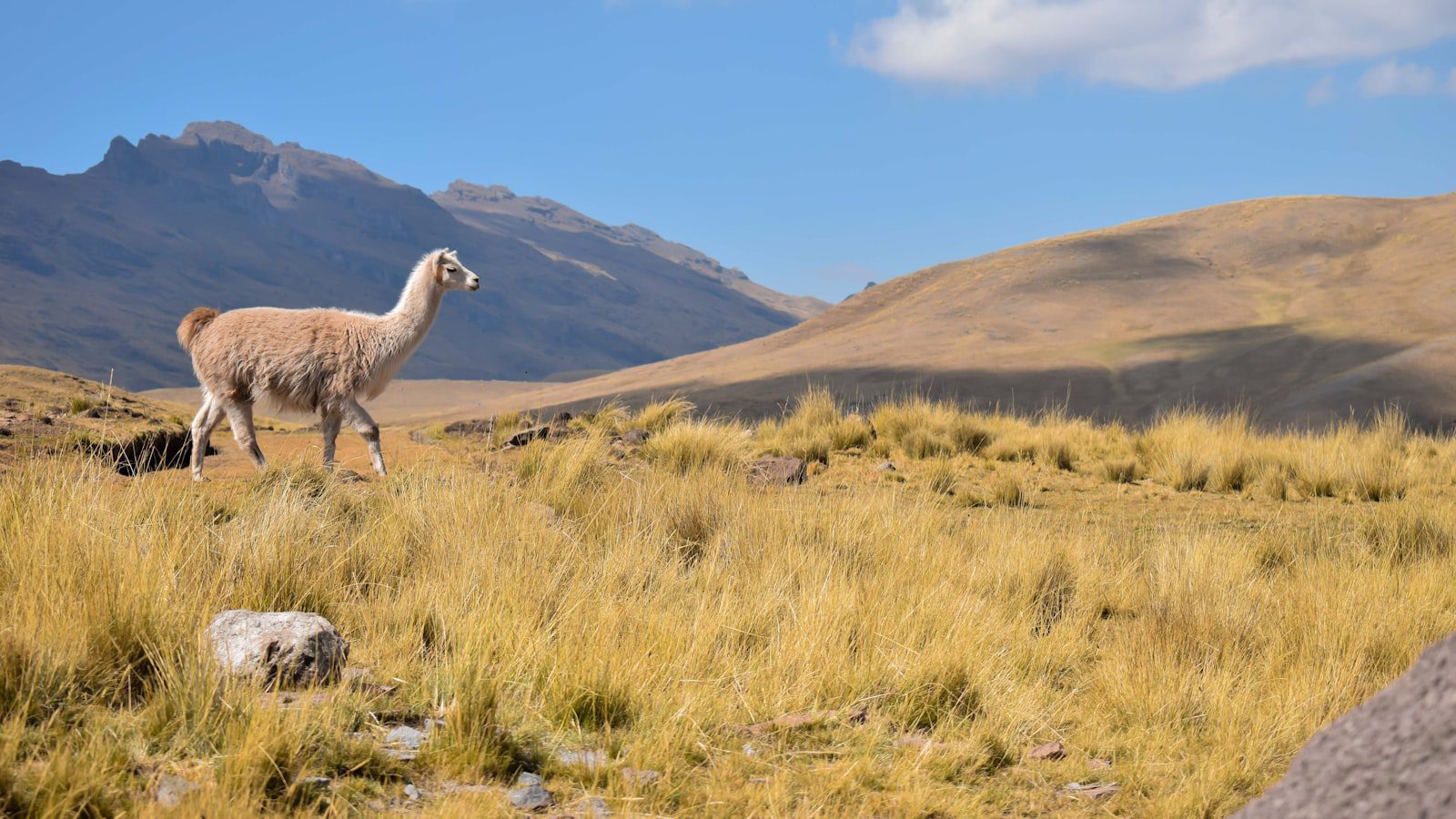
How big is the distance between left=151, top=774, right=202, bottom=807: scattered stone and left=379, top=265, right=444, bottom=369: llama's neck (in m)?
6.88

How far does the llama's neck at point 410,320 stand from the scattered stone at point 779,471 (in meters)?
3.46

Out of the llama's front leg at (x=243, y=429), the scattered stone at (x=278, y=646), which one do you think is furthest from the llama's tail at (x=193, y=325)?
the scattered stone at (x=278, y=646)

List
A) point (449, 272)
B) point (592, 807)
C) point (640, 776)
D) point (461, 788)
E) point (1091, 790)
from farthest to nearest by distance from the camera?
1. point (449, 272)
2. point (1091, 790)
3. point (640, 776)
4. point (461, 788)
5. point (592, 807)

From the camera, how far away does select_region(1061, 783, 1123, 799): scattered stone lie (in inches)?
150

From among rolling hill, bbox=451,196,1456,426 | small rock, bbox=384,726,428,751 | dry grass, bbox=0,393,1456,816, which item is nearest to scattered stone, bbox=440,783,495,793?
dry grass, bbox=0,393,1456,816

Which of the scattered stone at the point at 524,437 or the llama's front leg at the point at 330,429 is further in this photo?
the scattered stone at the point at 524,437

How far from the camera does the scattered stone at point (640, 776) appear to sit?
3.47 m

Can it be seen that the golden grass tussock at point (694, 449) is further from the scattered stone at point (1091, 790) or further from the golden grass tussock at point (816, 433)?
the scattered stone at point (1091, 790)

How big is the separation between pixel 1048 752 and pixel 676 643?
1.50 m

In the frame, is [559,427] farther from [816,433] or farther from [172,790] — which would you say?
[172,790]

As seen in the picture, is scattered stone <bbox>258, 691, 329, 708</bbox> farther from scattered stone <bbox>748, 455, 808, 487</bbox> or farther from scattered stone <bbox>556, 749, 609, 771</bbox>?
scattered stone <bbox>748, 455, 808, 487</bbox>

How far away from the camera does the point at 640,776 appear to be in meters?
3.50

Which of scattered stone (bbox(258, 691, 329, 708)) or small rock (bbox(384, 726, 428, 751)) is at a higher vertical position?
scattered stone (bbox(258, 691, 329, 708))

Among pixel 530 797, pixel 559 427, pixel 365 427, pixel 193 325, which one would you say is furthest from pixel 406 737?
pixel 559 427
